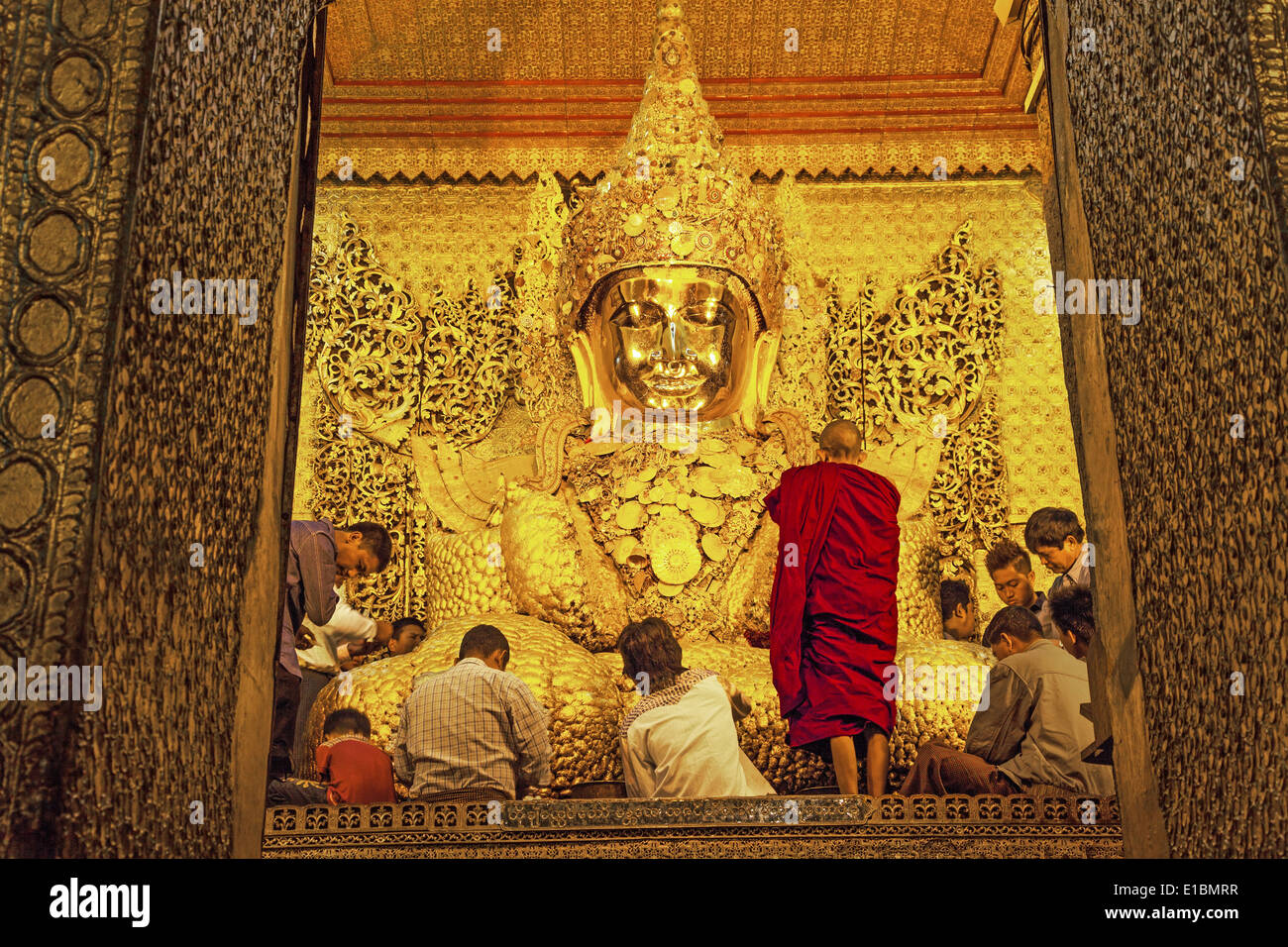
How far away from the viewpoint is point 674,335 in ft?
18.4

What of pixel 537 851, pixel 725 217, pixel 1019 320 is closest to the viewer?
pixel 537 851

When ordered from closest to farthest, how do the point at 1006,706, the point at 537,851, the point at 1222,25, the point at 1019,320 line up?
the point at 1222,25 < the point at 537,851 < the point at 1006,706 < the point at 1019,320

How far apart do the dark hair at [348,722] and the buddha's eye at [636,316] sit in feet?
6.10

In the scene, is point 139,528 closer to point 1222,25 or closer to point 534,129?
point 1222,25

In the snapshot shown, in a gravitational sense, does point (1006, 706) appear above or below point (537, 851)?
above

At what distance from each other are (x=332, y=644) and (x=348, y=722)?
0.65 m

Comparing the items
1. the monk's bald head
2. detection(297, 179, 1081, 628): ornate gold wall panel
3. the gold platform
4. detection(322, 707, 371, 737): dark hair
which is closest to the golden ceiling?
detection(297, 179, 1081, 628): ornate gold wall panel

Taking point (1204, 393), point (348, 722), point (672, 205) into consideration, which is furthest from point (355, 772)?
point (1204, 393)

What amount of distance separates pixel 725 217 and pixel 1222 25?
11.3 ft

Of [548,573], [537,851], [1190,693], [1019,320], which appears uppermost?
[1019,320]

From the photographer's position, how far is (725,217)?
568 cm

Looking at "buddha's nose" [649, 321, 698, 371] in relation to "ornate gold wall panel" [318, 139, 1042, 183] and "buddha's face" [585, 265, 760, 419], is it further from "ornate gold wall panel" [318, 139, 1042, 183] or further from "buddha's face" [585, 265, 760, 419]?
"ornate gold wall panel" [318, 139, 1042, 183]

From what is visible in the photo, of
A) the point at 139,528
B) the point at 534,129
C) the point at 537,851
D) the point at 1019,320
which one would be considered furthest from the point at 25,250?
the point at 1019,320

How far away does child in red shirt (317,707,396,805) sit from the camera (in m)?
4.27
